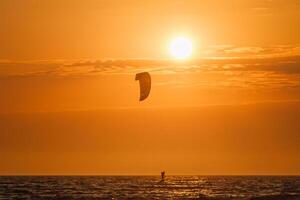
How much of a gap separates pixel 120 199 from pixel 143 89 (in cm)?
1626

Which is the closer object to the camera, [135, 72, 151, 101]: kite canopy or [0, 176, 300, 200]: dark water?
[135, 72, 151, 101]: kite canopy

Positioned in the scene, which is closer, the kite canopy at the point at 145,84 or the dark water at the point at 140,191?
the kite canopy at the point at 145,84

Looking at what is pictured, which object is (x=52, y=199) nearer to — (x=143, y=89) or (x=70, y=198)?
(x=70, y=198)

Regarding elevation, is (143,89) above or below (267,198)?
above

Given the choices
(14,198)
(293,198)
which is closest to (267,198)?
(293,198)

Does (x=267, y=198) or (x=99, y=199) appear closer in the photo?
(x=267, y=198)

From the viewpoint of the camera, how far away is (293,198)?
49.4 metres

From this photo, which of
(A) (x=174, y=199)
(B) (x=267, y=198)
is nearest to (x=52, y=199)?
(A) (x=174, y=199)

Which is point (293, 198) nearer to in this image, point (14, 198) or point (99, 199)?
point (99, 199)

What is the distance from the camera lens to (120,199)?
188 ft

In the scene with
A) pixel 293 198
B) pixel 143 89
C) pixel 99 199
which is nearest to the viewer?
pixel 143 89

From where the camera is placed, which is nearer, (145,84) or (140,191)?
(145,84)

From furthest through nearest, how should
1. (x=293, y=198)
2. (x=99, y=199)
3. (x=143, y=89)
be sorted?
(x=99, y=199)
(x=293, y=198)
(x=143, y=89)

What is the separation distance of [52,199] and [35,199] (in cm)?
127
